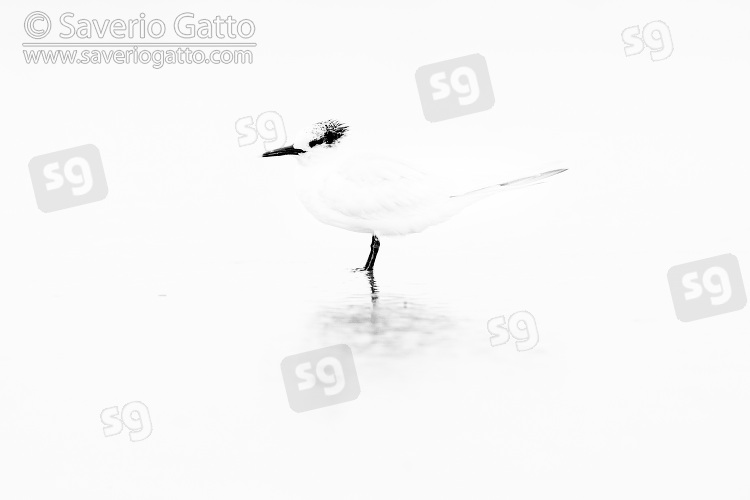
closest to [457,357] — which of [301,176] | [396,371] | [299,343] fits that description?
[396,371]

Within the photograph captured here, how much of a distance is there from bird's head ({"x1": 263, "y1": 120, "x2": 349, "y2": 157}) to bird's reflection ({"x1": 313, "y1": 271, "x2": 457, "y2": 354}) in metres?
1.25

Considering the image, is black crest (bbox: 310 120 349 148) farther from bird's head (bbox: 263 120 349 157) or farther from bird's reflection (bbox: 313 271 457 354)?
bird's reflection (bbox: 313 271 457 354)

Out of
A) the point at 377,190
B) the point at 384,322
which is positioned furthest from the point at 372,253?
the point at 384,322

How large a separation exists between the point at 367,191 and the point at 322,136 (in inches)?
25.5

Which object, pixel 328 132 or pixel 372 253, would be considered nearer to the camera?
pixel 328 132

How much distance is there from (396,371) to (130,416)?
1430mm

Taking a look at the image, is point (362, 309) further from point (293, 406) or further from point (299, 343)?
point (293, 406)

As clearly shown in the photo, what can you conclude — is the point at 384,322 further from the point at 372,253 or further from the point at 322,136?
the point at 322,136

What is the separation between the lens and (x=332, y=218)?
6168 mm

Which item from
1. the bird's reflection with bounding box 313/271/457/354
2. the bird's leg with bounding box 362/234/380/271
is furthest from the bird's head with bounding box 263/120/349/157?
the bird's reflection with bounding box 313/271/457/354

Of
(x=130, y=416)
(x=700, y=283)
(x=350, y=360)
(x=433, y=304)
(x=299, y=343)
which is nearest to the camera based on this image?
(x=130, y=416)

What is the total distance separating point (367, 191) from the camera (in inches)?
235

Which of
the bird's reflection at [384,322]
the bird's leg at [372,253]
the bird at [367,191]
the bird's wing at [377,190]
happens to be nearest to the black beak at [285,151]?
the bird at [367,191]

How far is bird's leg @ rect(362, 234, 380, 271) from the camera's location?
6.45m
